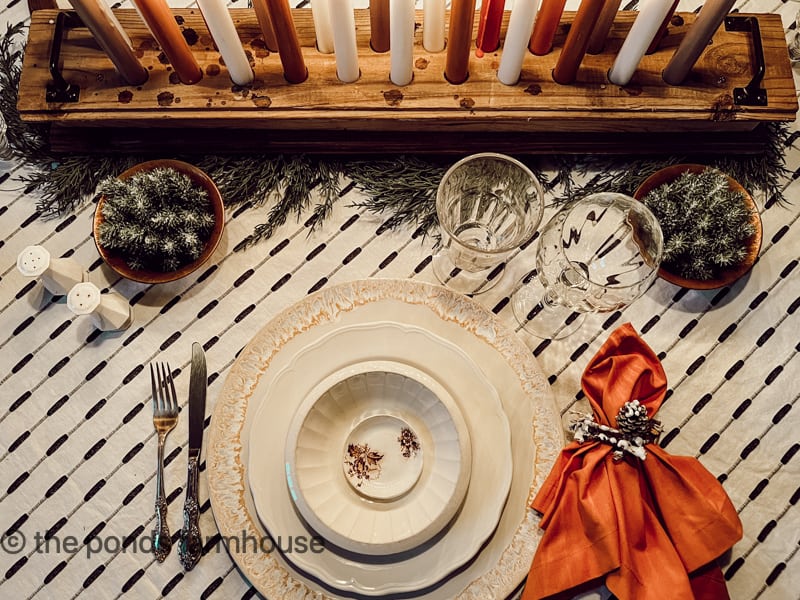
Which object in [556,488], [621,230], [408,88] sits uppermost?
[408,88]

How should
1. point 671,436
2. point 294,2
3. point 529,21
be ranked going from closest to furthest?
point 529,21
point 671,436
point 294,2

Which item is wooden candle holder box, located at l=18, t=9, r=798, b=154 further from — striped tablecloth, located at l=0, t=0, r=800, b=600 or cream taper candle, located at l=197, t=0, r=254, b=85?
striped tablecloth, located at l=0, t=0, r=800, b=600

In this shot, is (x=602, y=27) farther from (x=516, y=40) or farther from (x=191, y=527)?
(x=191, y=527)

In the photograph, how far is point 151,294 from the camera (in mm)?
806

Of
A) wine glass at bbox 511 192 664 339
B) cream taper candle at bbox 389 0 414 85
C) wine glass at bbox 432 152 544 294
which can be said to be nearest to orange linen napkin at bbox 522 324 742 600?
wine glass at bbox 511 192 664 339

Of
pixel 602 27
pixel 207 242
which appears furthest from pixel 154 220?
pixel 602 27

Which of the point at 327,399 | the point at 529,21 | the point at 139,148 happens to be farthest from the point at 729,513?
the point at 139,148

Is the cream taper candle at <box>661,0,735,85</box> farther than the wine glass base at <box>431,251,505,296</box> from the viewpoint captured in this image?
No

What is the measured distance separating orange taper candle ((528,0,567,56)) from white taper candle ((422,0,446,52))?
0.35ft

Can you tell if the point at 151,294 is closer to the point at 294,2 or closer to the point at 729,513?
the point at 294,2

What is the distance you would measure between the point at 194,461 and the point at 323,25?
1.70ft

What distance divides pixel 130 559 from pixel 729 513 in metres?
0.67

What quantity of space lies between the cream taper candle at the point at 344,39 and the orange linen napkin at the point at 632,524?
0.47 metres

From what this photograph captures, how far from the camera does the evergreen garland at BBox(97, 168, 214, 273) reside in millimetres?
744
